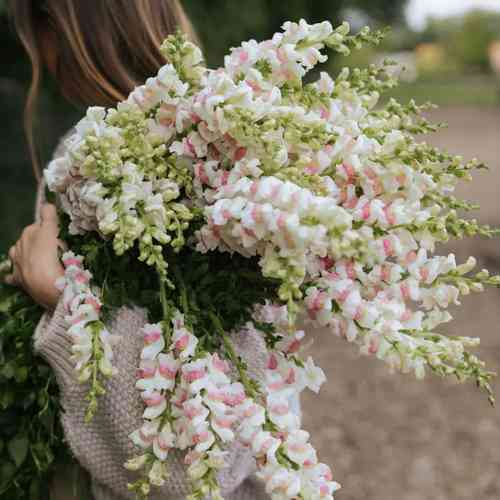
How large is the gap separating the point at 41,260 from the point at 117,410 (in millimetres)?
306

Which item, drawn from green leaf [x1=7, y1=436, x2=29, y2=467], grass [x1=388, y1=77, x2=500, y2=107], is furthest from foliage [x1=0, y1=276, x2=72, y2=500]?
grass [x1=388, y1=77, x2=500, y2=107]

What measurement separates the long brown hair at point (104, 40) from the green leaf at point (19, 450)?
701mm

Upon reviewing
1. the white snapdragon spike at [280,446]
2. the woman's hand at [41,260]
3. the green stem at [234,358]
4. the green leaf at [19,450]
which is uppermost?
the woman's hand at [41,260]

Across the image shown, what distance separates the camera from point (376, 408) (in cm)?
496

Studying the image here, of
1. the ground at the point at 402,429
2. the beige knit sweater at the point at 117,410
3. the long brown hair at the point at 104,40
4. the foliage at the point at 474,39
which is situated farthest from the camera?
the foliage at the point at 474,39

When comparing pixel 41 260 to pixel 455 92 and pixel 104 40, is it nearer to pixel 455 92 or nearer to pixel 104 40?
pixel 104 40

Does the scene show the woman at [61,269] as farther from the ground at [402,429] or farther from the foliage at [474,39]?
the foliage at [474,39]

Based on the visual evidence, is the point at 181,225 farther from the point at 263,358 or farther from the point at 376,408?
the point at 376,408

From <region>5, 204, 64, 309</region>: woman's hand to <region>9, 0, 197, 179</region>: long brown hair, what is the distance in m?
0.31

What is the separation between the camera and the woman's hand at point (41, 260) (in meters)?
1.53

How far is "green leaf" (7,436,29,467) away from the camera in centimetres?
158

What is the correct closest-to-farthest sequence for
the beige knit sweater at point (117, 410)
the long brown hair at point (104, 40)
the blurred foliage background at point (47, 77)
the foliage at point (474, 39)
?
1. the beige knit sweater at point (117, 410)
2. the long brown hair at point (104, 40)
3. the blurred foliage background at point (47, 77)
4. the foliage at point (474, 39)

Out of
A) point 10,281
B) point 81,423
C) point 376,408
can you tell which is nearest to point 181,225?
point 81,423

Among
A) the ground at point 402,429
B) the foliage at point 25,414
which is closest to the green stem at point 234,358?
the foliage at point 25,414
